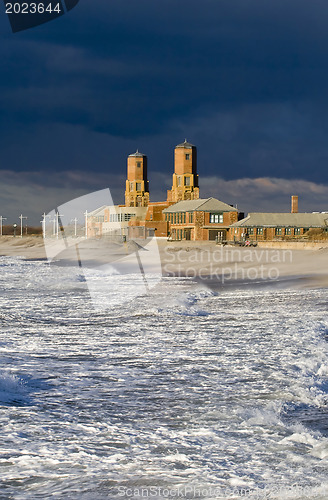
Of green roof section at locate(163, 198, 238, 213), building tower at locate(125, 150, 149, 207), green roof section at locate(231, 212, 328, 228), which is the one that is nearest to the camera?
green roof section at locate(231, 212, 328, 228)

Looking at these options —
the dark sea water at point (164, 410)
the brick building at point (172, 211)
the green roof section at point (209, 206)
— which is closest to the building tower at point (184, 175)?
the brick building at point (172, 211)

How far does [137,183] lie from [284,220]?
5205cm

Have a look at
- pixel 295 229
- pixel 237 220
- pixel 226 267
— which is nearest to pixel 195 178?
pixel 237 220

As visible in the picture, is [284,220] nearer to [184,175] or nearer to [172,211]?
[172,211]

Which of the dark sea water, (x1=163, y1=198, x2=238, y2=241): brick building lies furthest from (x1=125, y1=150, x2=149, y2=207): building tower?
the dark sea water

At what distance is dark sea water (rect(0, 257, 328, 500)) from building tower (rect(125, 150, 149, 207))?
10562cm

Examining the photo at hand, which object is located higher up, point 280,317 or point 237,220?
point 237,220

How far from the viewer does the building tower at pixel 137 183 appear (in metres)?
119

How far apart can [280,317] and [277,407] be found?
27.7ft

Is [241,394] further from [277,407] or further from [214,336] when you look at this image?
[214,336]

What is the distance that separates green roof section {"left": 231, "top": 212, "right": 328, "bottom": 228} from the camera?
245ft

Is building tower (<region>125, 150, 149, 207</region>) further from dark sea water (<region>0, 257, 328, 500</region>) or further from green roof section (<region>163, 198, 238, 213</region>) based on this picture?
dark sea water (<region>0, 257, 328, 500</region>)

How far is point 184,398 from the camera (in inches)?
275

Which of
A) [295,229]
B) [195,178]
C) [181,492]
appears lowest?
[181,492]
